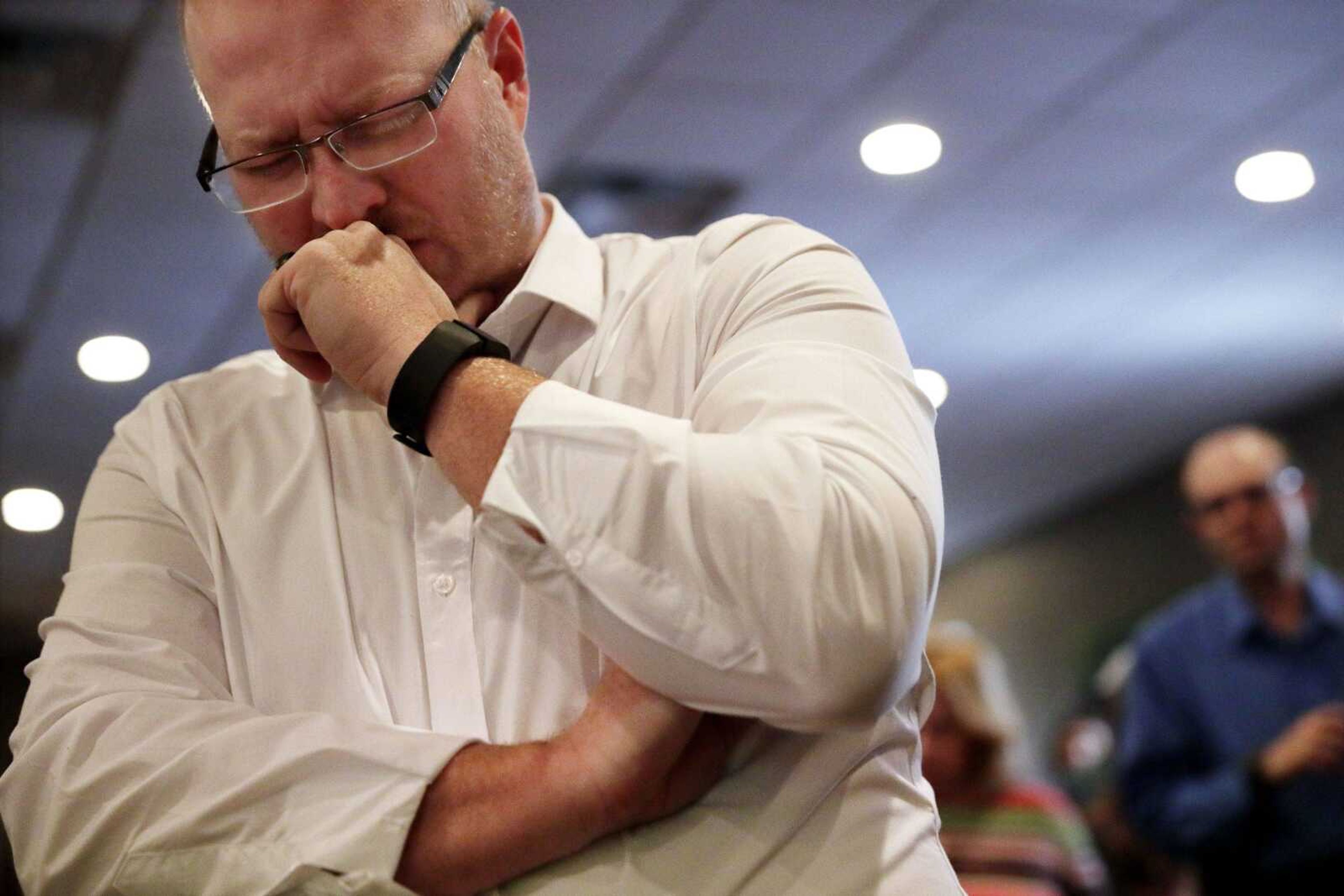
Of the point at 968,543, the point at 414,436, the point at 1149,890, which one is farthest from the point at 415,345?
the point at 968,543

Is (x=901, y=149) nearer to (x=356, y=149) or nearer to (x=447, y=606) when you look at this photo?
(x=356, y=149)

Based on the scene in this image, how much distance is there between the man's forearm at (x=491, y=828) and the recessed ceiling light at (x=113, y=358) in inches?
187

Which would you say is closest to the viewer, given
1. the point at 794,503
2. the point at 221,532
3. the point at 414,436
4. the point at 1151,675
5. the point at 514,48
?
the point at 794,503

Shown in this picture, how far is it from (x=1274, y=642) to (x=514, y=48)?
2900 mm

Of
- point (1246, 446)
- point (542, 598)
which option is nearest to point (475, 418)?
point (542, 598)

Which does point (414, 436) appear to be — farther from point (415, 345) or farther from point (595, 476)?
point (595, 476)

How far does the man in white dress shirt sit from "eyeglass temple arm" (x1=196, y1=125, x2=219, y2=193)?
0.05 feet

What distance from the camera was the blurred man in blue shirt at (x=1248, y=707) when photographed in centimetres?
333

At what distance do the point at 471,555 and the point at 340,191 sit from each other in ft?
1.03

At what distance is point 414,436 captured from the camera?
1001 mm

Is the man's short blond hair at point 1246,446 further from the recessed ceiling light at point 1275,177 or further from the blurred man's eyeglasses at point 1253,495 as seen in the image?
the recessed ceiling light at point 1275,177

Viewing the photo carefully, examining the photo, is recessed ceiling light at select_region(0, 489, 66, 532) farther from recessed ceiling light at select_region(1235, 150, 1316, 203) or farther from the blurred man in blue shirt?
recessed ceiling light at select_region(1235, 150, 1316, 203)

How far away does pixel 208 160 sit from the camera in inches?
52.5

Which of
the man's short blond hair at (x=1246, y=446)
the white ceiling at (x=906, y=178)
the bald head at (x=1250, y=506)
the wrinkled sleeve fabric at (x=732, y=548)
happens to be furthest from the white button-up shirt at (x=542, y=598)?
the man's short blond hair at (x=1246, y=446)
